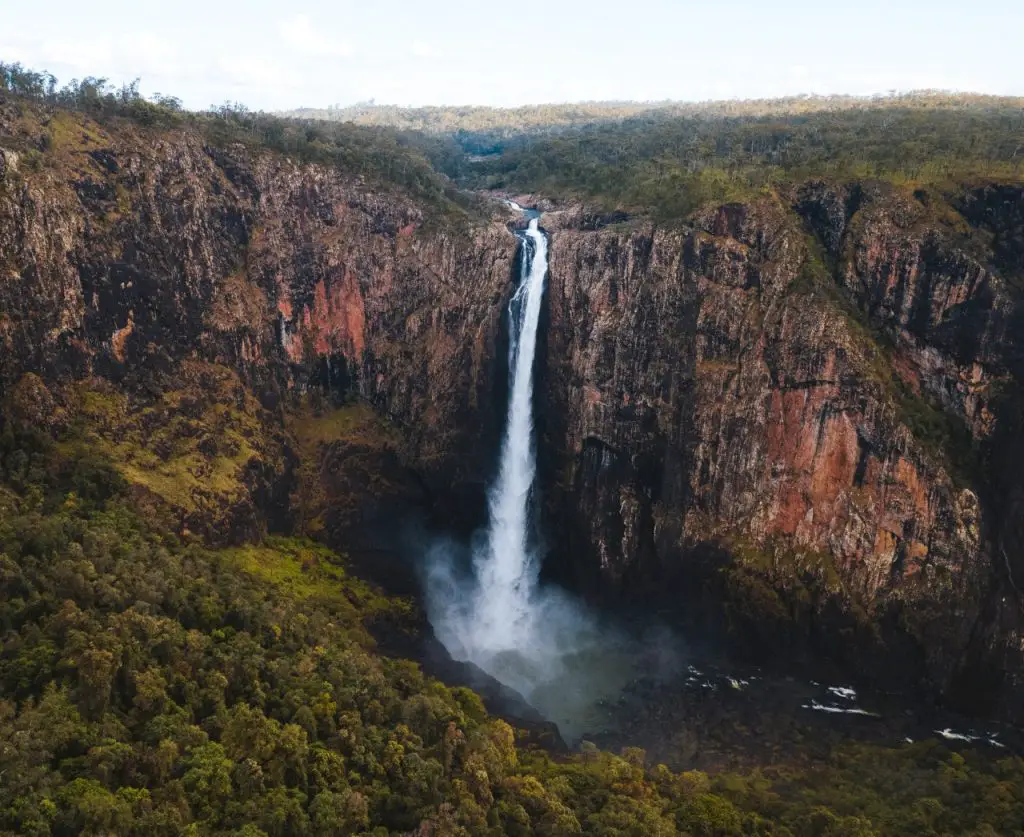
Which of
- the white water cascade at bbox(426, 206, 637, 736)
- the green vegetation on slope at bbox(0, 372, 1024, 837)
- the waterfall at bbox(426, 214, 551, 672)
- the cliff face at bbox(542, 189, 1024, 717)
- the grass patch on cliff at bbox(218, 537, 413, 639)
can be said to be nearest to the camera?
the green vegetation on slope at bbox(0, 372, 1024, 837)

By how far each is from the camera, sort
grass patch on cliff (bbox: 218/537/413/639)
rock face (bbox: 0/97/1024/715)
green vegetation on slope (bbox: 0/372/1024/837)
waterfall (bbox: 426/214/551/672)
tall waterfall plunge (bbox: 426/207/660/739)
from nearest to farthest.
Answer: green vegetation on slope (bbox: 0/372/1024/837), rock face (bbox: 0/97/1024/715), tall waterfall plunge (bbox: 426/207/660/739), grass patch on cliff (bbox: 218/537/413/639), waterfall (bbox: 426/214/551/672)

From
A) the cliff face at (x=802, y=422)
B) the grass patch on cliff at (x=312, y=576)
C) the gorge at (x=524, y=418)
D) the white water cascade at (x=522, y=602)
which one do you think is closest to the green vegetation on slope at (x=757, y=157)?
the gorge at (x=524, y=418)

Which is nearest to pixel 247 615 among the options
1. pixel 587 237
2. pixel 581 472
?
pixel 581 472

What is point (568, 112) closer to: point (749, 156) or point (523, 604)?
point (749, 156)

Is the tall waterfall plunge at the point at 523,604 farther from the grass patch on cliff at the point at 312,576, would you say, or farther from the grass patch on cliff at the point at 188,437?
the grass patch on cliff at the point at 188,437

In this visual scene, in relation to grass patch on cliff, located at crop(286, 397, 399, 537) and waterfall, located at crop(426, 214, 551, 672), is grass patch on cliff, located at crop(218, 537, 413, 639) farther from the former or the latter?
waterfall, located at crop(426, 214, 551, 672)

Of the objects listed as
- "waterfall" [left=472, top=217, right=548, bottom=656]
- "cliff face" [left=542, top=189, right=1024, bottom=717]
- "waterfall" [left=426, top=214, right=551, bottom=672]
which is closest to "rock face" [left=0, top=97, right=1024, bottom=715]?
"cliff face" [left=542, top=189, right=1024, bottom=717]
